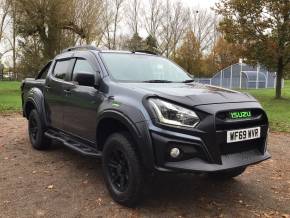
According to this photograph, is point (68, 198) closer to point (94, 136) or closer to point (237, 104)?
point (94, 136)

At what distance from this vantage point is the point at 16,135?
9.05 m

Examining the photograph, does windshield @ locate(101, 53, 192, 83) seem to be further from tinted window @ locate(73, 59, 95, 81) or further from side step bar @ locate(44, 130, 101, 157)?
side step bar @ locate(44, 130, 101, 157)

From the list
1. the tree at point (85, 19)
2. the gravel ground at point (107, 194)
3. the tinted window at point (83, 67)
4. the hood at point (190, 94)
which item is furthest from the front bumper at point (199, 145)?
the tree at point (85, 19)

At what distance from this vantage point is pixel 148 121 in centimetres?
413

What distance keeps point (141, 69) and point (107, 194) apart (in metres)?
1.78

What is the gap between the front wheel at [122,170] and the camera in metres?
4.28

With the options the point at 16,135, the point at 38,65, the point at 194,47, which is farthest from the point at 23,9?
the point at 194,47

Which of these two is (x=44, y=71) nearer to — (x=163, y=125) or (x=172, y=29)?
(x=163, y=125)

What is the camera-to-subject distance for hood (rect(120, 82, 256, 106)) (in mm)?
4223

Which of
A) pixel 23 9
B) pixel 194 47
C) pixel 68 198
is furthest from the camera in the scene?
pixel 194 47

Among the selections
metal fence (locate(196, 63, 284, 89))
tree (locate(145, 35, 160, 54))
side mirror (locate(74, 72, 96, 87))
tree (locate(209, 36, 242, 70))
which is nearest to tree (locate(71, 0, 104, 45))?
metal fence (locate(196, 63, 284, 89))

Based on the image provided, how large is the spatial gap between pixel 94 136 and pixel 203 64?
4822cm

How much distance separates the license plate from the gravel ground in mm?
849

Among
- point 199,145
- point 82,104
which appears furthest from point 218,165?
point 82,104
